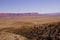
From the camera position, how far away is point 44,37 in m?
10.0

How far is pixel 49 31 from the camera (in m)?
10.5

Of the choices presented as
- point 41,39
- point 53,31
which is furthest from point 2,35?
point 53,31

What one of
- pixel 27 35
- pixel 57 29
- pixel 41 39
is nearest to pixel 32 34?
pixel 27 35

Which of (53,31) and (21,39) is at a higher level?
(53,31)

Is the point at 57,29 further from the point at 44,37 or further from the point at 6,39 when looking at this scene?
the point at 6,39

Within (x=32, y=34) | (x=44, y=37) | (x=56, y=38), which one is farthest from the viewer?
(x=32, y=34)

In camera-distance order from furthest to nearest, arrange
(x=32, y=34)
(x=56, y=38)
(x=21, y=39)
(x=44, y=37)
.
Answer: (x=32, y=34) < (x=21, y=39) < (x=44, y=37) < (x=56, y=38)

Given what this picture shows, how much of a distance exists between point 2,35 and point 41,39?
12.3 feet

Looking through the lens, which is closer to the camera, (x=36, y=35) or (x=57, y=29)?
(x=57, y=29)

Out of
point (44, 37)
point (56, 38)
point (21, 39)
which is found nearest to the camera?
point (56, 38)

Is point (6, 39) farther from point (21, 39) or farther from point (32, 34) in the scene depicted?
point (32, 34)

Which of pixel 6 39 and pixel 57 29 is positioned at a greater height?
pixel 57 29

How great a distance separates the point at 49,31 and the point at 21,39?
7.73 feet

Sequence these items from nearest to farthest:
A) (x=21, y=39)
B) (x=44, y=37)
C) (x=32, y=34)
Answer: (x=44, y=37)
(x=21, y=39)
(x=32, y=34)
